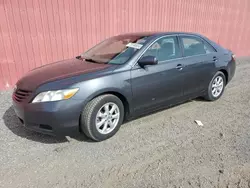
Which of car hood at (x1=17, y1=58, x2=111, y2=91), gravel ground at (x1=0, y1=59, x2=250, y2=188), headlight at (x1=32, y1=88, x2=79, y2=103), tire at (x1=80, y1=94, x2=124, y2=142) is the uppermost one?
car hood at (x1=17, y1=58, x2=111, y2=91)

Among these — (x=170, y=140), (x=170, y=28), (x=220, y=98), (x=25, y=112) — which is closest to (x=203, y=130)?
(x=170, y=140)

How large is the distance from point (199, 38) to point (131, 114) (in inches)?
87.8

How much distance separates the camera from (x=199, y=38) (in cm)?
446

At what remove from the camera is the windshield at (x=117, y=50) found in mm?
3449

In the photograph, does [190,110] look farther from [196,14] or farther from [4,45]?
[196,14]

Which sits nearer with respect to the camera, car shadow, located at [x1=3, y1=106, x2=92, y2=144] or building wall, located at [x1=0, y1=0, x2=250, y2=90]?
car shadow, located at [x1=3, y1=106, x2=92, y2=144]

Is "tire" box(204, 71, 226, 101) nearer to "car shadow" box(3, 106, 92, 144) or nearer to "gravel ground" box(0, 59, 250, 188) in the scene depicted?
"gravel ground" box(0, 59, 250, 188)

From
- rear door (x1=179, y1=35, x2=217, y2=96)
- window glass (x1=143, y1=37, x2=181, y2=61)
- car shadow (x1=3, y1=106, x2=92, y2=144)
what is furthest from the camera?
rear door (x1=179, y1=35, x2=217, y2=96)

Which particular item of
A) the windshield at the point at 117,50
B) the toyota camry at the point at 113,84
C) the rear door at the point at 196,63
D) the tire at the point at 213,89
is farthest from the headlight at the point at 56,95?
the tire at the point at 213,89

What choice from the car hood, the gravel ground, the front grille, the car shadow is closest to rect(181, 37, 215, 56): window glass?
the gravel ground

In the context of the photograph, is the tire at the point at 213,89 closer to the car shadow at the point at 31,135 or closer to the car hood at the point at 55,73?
the car hood at the point at 55,73

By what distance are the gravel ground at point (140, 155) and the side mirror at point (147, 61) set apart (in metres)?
1.02

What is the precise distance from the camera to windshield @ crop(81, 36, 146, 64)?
3449 mm

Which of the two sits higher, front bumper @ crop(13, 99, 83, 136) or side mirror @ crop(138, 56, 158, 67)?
side mirror @ crop(138, 56, 158, 67)
